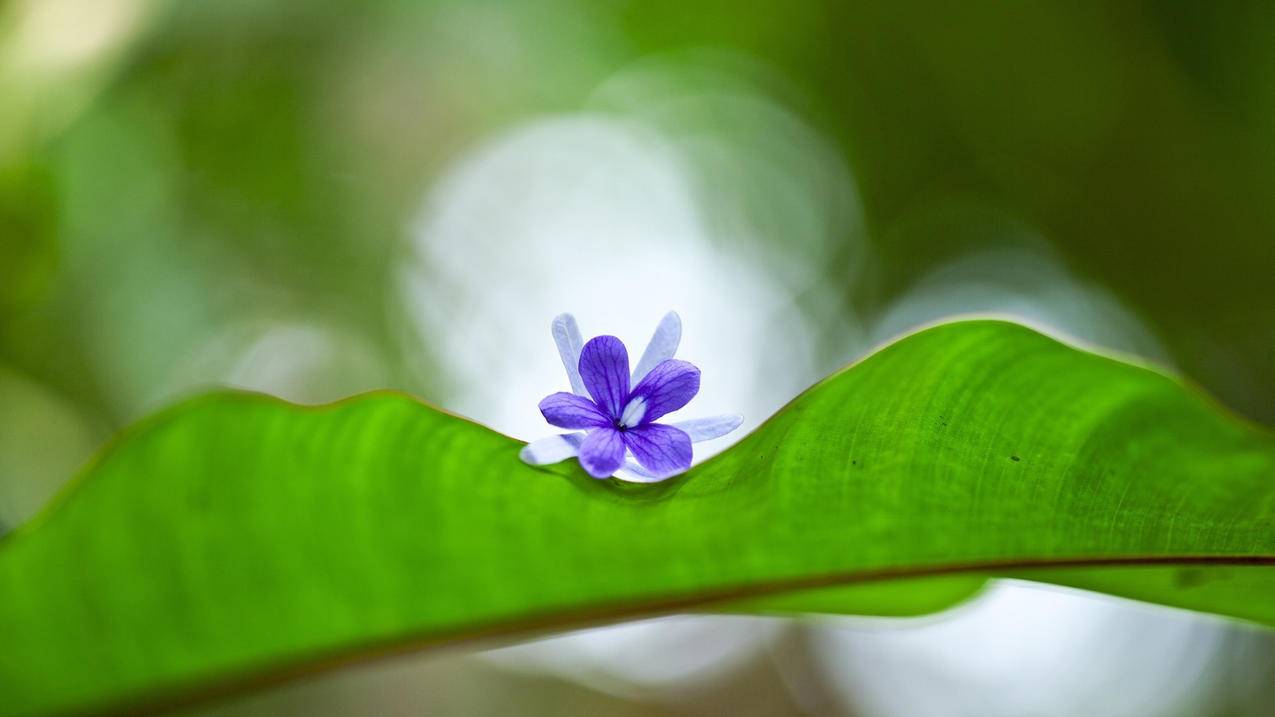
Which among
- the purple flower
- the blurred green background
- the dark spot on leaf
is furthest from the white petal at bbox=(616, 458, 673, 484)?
the blurred green background

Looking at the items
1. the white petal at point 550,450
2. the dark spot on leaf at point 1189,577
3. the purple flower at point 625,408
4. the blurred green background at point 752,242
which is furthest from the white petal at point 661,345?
the blurred green background at point 752,242

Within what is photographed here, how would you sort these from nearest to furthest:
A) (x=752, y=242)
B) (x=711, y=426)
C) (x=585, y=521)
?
(x=585, y=521) → (x=711, y=426) → (x=752, y=242)

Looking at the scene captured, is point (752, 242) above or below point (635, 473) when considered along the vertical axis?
above

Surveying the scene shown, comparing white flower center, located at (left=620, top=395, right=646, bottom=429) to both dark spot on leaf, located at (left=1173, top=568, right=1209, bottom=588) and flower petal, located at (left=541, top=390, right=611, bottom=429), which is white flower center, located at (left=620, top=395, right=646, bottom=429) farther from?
dark spot on leaf, located at (left=1173, top=568, right=1209, bottom=588)

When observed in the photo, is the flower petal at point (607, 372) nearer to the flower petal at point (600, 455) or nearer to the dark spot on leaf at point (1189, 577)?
the flower petal at point (600, 455)

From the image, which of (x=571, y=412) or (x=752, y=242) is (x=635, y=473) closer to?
(x=571, y=412)

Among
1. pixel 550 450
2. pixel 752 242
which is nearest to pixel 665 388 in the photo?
pixel 550 450

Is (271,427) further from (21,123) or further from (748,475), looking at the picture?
(21,123)
